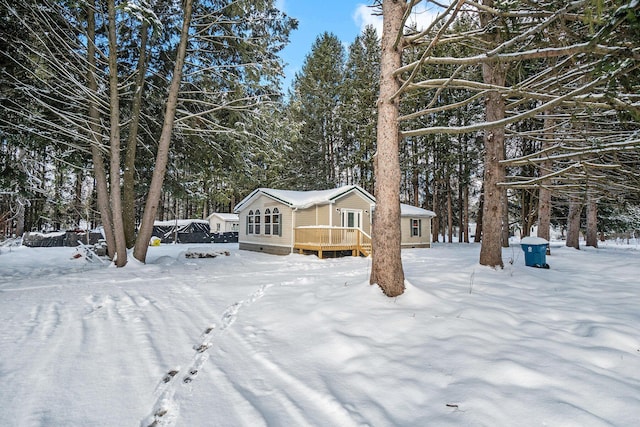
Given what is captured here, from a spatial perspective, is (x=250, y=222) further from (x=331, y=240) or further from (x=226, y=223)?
(x=226, y=223)

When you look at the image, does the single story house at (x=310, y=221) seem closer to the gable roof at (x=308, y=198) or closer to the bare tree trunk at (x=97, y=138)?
the gable roof at (x=308, y=198)

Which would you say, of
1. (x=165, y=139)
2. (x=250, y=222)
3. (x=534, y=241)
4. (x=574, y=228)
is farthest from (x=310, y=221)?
(x=574, y=228)

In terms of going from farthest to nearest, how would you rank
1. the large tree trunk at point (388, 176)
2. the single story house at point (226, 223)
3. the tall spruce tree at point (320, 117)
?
the single story house at point (226, 223) → the tall spruce tree at point (320, 117) → the large tree trunk at point (388, 176)

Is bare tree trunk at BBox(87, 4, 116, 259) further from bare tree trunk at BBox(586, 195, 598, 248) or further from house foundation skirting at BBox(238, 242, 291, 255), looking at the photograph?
bare tree trunk at BBox(586, 195, 598, 248)

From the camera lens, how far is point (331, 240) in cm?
1431

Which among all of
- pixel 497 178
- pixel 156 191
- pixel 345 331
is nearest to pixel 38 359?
pixel 345 331

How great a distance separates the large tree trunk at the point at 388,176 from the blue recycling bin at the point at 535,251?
5239mm

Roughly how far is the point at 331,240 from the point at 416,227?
8.48 metres

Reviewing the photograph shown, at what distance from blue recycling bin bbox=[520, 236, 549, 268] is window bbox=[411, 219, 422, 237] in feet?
40.2

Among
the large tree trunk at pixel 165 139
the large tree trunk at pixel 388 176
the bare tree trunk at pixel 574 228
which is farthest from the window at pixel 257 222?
the bare tree trunk at pixel 574 228

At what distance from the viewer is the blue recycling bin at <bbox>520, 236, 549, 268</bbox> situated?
26.2 feet

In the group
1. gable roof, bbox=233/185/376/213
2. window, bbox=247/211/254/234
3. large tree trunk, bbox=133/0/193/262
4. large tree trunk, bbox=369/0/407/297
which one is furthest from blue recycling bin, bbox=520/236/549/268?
window, bbox=247/211/254/234

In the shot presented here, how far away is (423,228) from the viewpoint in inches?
821

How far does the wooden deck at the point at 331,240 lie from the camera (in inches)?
557
